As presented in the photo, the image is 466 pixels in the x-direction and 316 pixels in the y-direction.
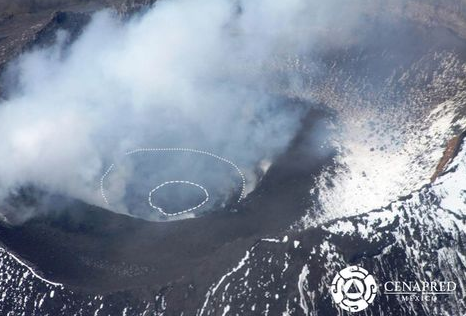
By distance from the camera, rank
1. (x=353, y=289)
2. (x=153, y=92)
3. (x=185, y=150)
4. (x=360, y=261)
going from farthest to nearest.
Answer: (x=153, y=92)
(x=185, y=150)
(x=360, y=261)
(x=353, y=289)

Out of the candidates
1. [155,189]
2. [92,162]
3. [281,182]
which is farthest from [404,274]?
[92,162]

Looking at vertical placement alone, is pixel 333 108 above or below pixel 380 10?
below

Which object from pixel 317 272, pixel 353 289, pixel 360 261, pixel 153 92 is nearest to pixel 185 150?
pixel 153 92

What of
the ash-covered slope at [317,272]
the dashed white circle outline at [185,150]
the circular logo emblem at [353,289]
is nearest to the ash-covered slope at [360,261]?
the ash-covered slope at [317,272]

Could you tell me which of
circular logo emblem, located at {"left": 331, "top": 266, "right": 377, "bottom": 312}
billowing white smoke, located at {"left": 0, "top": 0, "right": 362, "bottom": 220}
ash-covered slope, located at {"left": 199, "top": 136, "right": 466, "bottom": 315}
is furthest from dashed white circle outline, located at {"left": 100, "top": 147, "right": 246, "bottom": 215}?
circular logo emblem, located at {"left": 331, "top": 266, "right": 377, "bottom": 312}

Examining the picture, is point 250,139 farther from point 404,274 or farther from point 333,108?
point 404,274

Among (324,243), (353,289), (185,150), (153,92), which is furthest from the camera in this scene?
(153,92)

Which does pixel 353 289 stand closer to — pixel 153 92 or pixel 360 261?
pixel 360 261
